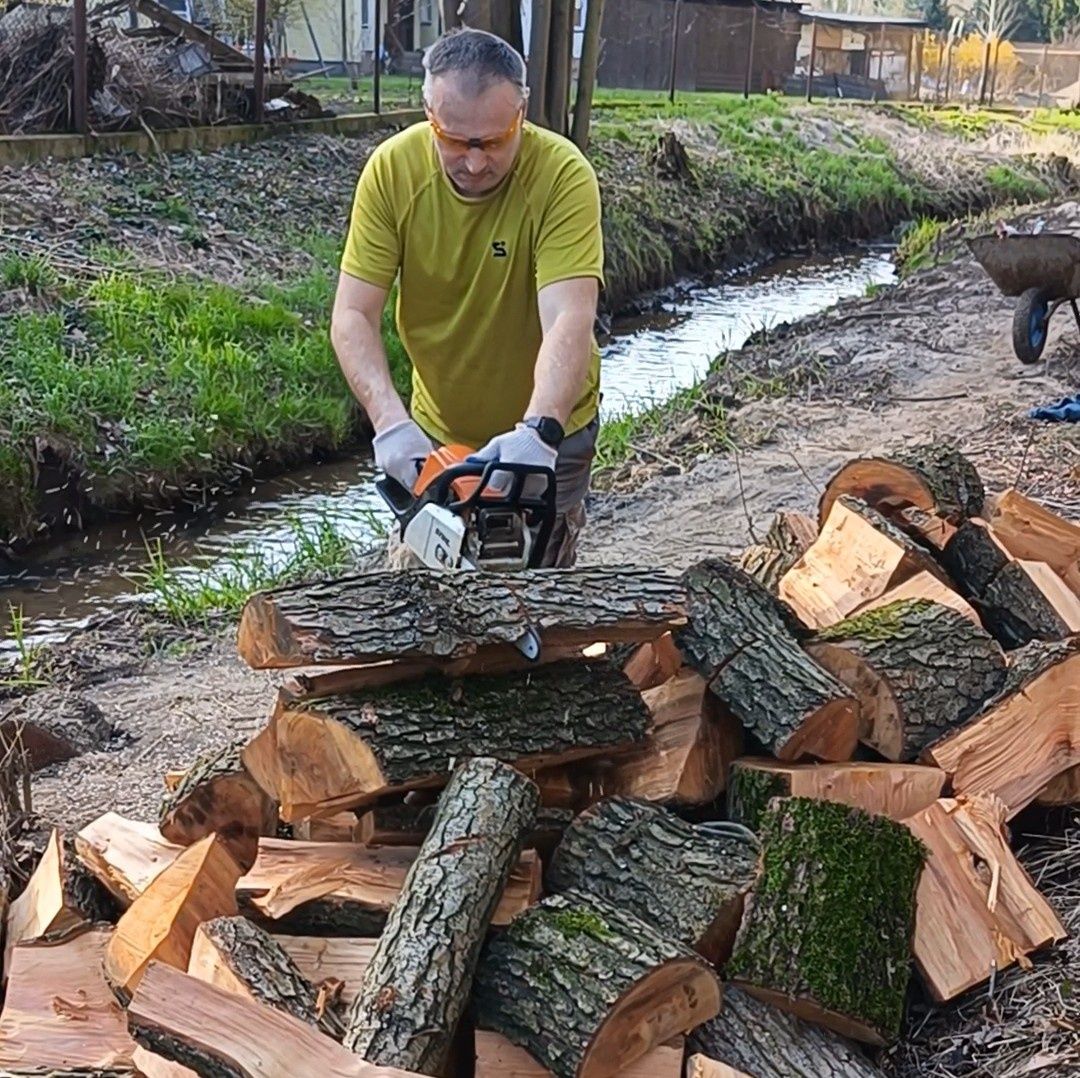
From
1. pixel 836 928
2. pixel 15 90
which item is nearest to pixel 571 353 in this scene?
pixel 836 928

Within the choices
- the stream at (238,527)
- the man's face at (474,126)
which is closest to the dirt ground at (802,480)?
the stream at (238,527)

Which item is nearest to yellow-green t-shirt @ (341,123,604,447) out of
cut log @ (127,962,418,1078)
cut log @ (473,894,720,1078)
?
cut log @ (473,894,720,1078)

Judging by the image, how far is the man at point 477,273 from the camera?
341 centimetres

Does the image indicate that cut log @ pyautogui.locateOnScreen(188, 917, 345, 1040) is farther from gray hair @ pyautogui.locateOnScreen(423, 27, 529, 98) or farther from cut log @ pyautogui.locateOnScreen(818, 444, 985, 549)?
cut log @ pyautogui.locateOnScreen(818, 444, 985, 549)

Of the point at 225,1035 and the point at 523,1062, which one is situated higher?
the point at 225,1035

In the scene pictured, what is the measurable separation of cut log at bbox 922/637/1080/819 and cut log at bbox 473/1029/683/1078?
40.3 inches

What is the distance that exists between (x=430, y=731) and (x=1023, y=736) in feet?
4.47

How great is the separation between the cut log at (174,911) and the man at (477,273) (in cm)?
107

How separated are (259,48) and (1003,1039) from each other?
1206 centimetres

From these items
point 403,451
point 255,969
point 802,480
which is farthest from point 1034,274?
point 255,969

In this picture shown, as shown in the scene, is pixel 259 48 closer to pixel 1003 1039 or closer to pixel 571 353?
pixel 571 353

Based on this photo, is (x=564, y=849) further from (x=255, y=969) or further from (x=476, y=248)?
(x=476, y=248)

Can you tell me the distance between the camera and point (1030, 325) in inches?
334

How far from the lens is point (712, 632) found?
314cm
